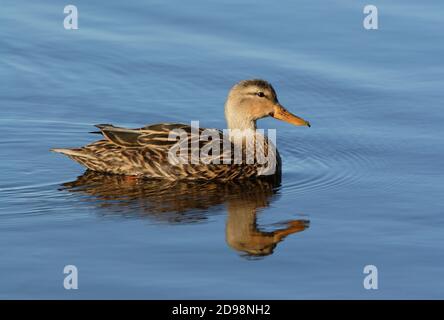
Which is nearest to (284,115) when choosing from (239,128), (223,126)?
(239,128)

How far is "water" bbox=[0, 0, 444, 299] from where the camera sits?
408 inches

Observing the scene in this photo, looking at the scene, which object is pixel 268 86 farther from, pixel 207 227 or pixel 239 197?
pixel 207 227

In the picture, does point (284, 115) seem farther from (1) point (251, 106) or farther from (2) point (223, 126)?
(2) point (223, 126)

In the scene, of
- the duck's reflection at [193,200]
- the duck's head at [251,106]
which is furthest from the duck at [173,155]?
the duck's head at [251,106]

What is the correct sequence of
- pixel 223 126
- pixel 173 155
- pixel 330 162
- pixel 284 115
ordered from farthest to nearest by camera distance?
pixel 223 126 → pixel 284 115 → pixel 330 162 → pixel 173 155

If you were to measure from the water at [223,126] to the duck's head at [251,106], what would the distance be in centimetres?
59

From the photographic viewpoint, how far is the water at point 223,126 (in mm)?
10359

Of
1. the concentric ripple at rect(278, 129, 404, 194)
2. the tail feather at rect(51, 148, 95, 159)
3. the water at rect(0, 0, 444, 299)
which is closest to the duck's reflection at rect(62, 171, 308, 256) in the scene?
the water at rect(0, 0, 444, 299)

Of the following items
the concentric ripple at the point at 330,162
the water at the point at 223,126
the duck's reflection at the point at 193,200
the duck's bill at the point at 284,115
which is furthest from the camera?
the duck's bill at the point at 284,115

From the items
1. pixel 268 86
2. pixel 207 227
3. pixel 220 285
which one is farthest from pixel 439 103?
pixel 220 285

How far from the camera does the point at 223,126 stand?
15094mm

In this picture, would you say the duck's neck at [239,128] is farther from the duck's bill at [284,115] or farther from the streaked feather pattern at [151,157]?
the streaked feather pattern at [151,157]

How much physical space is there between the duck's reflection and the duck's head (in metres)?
0.99

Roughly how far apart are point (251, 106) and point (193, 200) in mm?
1960
